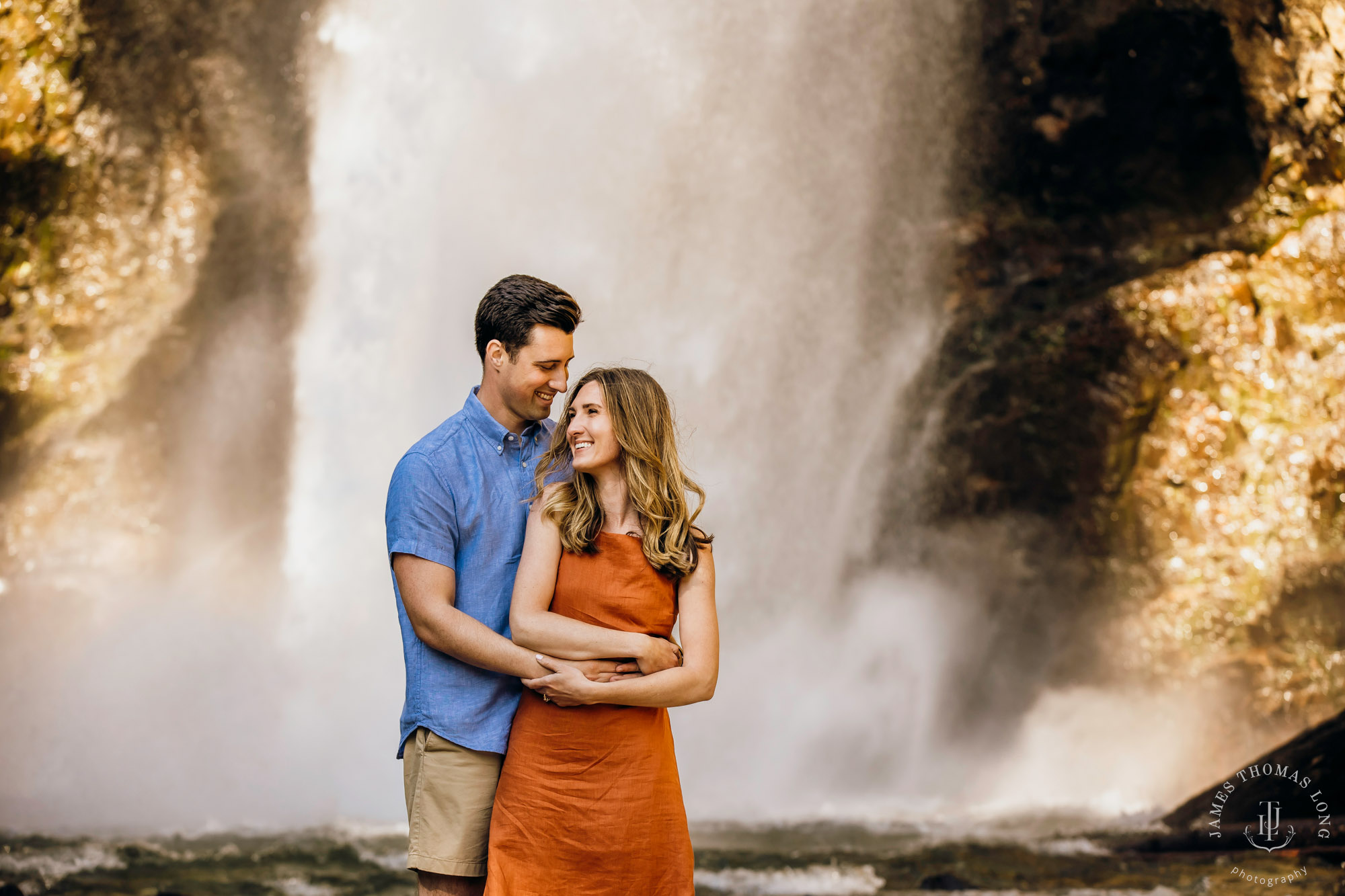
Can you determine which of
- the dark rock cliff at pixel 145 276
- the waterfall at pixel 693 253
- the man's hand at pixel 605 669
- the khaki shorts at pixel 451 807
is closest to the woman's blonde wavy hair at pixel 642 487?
the man's hand at pixel 605 669

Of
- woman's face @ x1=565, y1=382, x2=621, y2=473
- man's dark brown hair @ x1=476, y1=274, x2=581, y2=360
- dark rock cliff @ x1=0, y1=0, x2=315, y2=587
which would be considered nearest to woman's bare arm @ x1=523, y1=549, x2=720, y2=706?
woman's face @ x1=565, y1=382, x2=621, y2=473

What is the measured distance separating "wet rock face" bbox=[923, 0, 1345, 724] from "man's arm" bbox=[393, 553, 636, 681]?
22.3 ft

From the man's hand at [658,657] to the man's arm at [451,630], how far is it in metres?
0.03

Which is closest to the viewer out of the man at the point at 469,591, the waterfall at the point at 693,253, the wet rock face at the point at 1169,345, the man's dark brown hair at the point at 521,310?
the man at the point at 469,591

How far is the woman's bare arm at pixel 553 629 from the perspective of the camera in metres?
2.08

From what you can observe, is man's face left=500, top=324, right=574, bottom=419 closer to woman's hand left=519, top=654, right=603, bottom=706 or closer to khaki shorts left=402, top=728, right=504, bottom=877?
woman's hand left=519, top=654, right=603, bottom=706

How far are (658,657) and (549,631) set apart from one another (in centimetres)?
23

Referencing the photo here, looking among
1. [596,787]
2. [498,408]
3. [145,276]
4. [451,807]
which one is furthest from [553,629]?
[145,276]

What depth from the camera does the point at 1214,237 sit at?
27.7 feet

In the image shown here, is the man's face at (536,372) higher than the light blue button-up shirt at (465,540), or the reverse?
the man's face at (536,372)

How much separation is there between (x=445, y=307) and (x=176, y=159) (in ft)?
11.3

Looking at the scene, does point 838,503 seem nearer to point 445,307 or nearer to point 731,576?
point 731,576

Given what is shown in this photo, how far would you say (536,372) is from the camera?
2326mm

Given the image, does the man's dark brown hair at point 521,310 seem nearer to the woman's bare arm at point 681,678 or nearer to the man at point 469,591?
the man at point 469,591
